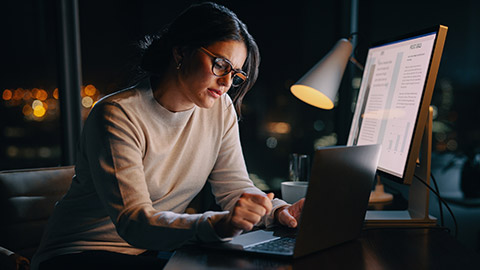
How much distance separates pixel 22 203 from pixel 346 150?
1.20 metres

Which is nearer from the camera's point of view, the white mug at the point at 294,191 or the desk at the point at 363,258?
the desk at the point at 363,258

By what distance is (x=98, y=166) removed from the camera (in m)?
1.01

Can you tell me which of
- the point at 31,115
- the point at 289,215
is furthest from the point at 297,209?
the point at 31,115

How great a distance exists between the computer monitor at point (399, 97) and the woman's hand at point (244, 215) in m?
0.45

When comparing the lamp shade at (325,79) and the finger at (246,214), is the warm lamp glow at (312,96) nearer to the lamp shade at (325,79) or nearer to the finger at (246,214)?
the lamp shade at (325,79)

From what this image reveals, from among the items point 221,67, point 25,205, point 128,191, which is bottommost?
point 25,205

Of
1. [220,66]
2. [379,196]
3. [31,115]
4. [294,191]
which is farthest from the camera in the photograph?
[31,115]

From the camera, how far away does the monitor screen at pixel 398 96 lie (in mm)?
1056

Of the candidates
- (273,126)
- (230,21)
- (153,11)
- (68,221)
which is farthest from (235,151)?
(153,11)

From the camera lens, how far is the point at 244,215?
2.75 feet

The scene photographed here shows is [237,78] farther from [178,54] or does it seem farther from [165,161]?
[165,161]

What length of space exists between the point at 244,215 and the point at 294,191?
52 cm

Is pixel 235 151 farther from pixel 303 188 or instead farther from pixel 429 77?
pixel 429 77

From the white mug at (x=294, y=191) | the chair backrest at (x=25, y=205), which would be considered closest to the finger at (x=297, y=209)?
the white mug at (x=294, y=191)
